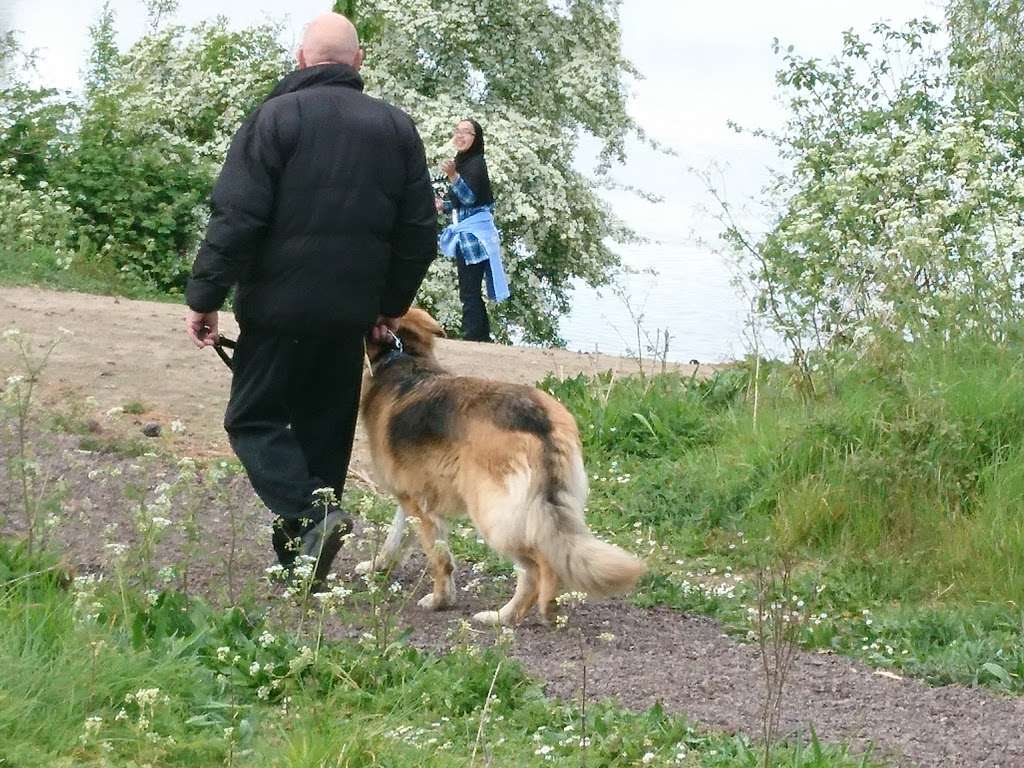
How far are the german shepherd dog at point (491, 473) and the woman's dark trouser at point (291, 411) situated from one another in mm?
282

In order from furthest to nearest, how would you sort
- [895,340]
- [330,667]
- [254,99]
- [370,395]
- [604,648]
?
[254,99], [895,340], [370,395], [604,648], [330,667]

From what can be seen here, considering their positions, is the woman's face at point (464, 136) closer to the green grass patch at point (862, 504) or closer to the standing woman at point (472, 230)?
the standing woman at point (472, 230)

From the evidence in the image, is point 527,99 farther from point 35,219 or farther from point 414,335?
point 414,335

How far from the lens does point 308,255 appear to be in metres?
5.32

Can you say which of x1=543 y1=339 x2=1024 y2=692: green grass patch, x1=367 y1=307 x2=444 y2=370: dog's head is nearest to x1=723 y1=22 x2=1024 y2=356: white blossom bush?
x1=543 y1=339 x2=1024 y2=692: green grass patch

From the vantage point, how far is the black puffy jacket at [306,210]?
5.23m

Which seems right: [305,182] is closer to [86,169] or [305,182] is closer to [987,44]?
[987,44]

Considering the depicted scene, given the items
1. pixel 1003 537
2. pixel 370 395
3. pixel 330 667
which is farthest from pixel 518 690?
pixel 1003 537

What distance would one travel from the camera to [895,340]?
777 centimetres

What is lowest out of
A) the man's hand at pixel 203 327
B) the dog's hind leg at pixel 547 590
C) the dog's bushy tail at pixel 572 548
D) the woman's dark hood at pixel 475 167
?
the dog's hind leg at pixel 547 590

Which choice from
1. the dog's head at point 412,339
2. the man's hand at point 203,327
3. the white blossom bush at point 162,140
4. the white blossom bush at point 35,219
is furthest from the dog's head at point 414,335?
the white blossom bush at point 162,140

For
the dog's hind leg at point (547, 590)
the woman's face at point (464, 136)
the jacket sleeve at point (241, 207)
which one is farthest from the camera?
the woman's face at point (464, 136)

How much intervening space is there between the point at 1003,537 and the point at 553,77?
17.6m

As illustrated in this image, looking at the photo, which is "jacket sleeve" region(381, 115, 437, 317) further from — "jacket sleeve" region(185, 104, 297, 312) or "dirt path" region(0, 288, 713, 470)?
"dirt path" region(0, 288, 713, 470)
